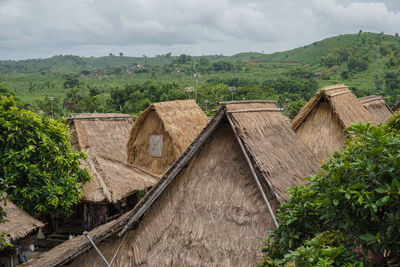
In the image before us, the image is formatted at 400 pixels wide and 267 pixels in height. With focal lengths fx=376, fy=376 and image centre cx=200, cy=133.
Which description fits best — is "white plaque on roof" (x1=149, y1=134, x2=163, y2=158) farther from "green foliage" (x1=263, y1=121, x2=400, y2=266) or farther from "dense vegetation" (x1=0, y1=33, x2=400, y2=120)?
"green foliage" (x1=263, y1=121, x2=400, y2=266)

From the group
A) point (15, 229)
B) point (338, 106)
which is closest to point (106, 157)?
point (15, 229)

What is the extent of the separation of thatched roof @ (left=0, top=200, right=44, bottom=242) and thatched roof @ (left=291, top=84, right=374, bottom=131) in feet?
22.1

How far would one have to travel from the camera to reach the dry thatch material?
1087 cm

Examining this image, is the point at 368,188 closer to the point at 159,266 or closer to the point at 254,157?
the point at 254,157

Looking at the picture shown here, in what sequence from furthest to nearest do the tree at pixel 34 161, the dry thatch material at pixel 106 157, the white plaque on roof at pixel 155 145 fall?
the white plaque on roof at pixel 155 145 → the dry thatch material at pixel 106 157 → the tree at pixel 34 161

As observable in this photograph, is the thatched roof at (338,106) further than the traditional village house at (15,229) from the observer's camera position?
Yes

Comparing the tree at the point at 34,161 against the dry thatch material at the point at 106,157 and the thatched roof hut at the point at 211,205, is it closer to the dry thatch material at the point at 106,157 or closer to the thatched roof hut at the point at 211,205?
the dry thatch material at the point at 106,157

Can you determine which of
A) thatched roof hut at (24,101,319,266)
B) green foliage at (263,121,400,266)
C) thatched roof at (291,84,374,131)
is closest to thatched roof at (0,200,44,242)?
thatched roof hut at (24,101,319,266)

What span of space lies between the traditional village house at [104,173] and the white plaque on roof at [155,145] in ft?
3.70

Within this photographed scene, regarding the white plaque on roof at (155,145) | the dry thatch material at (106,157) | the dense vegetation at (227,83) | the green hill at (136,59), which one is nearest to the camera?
the dry thatch material at (106,157)

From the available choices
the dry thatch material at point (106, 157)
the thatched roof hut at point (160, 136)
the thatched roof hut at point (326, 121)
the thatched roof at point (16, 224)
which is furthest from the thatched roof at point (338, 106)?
the thatched roof at point (16, 224)

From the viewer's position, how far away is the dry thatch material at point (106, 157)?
10867 mm

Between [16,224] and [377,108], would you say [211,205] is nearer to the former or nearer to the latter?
[16,224]

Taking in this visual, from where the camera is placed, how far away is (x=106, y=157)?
504 inches
